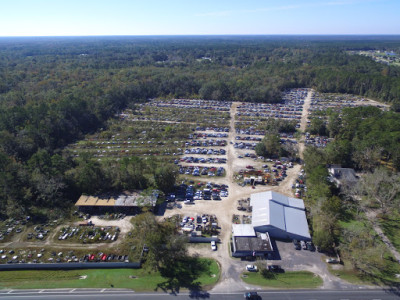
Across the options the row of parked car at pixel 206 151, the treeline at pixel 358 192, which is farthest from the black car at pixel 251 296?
the row of parked car at pixel 206 151

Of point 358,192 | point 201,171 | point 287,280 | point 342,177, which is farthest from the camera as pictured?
point 201,171

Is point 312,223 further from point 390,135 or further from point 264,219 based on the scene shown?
point 390,135

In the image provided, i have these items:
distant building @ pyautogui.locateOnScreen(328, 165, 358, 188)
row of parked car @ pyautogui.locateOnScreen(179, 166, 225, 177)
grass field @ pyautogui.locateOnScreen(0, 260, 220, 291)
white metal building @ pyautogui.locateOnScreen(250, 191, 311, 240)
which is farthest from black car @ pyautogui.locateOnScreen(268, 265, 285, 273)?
row of parked car @ pyautogui.locateOnScreen(179, 166, 225, 177)

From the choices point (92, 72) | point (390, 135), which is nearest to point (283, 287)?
point (390, 135)

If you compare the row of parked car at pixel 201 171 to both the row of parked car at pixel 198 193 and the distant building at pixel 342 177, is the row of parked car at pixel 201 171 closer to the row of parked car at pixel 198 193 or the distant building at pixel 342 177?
the row of parked car at pixel 198 193

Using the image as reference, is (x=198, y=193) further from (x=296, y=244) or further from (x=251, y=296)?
(x=251, y=296)

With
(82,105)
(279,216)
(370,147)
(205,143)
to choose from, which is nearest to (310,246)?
(279,216)
